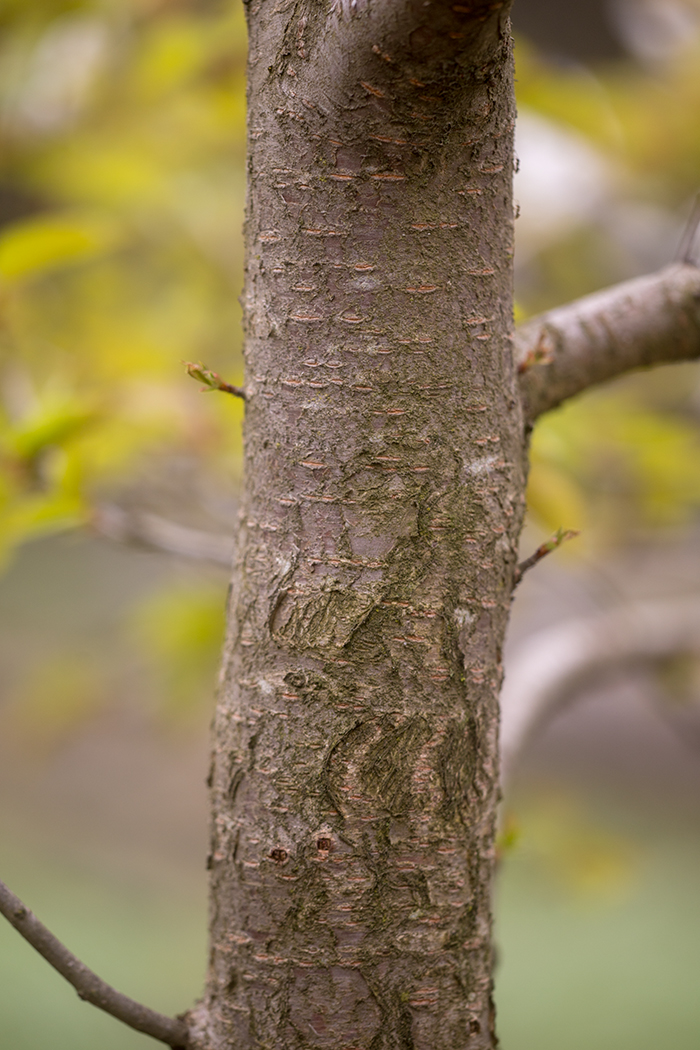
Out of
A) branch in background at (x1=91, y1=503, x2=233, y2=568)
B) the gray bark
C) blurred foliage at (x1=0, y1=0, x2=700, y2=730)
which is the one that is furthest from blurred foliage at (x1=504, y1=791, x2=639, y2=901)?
the gray bark

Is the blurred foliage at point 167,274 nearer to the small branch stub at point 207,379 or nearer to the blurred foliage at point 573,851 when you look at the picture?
the small branch stub at point 207,379

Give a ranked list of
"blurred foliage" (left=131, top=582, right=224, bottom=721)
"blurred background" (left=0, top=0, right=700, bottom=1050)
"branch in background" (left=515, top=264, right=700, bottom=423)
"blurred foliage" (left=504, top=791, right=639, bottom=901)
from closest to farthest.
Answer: "branch in background" (left=515, top=264, right=700, bottom=423) < "blurred background" (left=0, top=0, right=700, bottom=1050) < "blurred foliage" (left=131, top=582, right=224, bottom=721) < "blurred foliage" (left=504, top=791, right=639, bottom=901)

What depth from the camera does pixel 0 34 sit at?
4.53ft

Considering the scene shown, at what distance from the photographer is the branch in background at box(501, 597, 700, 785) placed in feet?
3.37

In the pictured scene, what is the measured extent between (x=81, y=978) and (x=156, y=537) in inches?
28.2

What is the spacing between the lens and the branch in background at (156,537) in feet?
3.45

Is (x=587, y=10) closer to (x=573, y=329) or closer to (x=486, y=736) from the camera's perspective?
(x=573, y=329)

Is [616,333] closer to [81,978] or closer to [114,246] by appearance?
[81,978]

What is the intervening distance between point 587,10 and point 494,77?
2.54 meters

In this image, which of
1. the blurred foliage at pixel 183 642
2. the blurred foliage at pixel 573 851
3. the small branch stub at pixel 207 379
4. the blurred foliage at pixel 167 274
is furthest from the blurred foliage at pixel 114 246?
the blurred foliage at pixel 573 851

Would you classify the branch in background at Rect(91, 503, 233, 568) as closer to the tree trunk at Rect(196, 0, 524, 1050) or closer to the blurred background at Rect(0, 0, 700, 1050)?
the blurred background at Rect(0, 0, 700, 1050)

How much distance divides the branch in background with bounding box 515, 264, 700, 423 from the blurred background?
15 centimetres

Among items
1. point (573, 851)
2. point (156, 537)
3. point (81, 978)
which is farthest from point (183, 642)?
point (81, 978)

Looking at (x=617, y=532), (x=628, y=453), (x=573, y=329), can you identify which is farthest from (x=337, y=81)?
(x=617, y=532)
